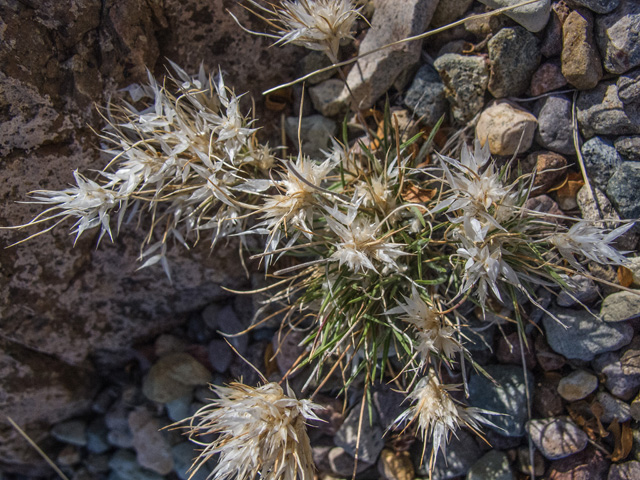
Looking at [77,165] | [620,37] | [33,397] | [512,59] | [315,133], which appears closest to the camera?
[620,37]

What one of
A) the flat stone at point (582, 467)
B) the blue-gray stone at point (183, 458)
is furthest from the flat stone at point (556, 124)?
the blue-gray stone at point (183, 458)

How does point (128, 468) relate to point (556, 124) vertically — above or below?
below

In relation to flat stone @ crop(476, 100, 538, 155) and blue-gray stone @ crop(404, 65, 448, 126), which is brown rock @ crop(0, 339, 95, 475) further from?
flat stone @ crop(476, 100, 538, 155)

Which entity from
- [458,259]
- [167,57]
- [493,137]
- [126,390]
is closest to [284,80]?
[167,57]

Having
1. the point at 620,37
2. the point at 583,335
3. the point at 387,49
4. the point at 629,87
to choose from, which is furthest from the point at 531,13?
the point at 583,335

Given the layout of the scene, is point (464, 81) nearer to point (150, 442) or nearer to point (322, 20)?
point (322, 20)

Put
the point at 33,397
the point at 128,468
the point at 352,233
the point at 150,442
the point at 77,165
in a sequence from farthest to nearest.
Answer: the point at 128,468 → the point at 150,442 → the point at 33,397 → the point at 77,165 → the point at 352,233
